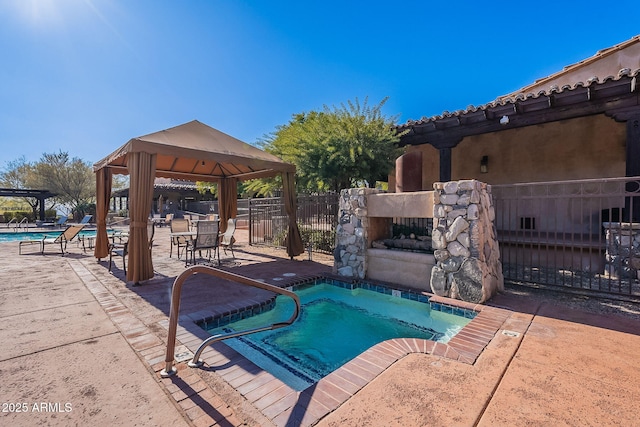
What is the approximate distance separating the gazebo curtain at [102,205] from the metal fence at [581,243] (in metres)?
9.41

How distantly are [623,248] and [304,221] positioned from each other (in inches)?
298

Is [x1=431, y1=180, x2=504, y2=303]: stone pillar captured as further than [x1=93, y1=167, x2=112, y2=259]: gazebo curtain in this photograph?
No

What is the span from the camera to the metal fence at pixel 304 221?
344 inches

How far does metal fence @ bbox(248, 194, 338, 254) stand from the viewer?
344 inches

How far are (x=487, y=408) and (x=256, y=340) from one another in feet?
8.63

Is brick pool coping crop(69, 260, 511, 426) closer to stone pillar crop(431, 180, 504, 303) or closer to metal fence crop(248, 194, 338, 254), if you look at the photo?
stone pillar crop(431, 180, 504, 303)

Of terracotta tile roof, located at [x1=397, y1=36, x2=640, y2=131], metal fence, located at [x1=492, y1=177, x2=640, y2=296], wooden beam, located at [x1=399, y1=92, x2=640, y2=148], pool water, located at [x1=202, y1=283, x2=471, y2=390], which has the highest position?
terracotta tile roof, located at [x1=397, y1=36, x2=640, y2=131]

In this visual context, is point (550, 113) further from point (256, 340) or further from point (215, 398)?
point (215, 398)

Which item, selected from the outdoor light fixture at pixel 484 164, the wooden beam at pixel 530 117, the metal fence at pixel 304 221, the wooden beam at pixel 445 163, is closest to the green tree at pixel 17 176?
the metal fence at pixel 304 221

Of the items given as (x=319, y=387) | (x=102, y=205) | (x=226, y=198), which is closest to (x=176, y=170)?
(x=226, y=198)

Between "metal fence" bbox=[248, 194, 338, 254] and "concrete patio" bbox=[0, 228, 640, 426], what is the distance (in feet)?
17.1

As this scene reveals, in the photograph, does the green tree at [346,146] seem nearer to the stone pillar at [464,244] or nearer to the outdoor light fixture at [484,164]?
the outdoor light fixture at [484,164]

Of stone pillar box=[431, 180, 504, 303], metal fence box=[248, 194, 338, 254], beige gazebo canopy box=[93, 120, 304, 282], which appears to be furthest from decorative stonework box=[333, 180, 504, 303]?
beige gazebo canopy box=[93, 120, 304, 282]

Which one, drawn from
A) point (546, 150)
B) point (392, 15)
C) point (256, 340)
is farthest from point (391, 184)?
point (256, 340)
